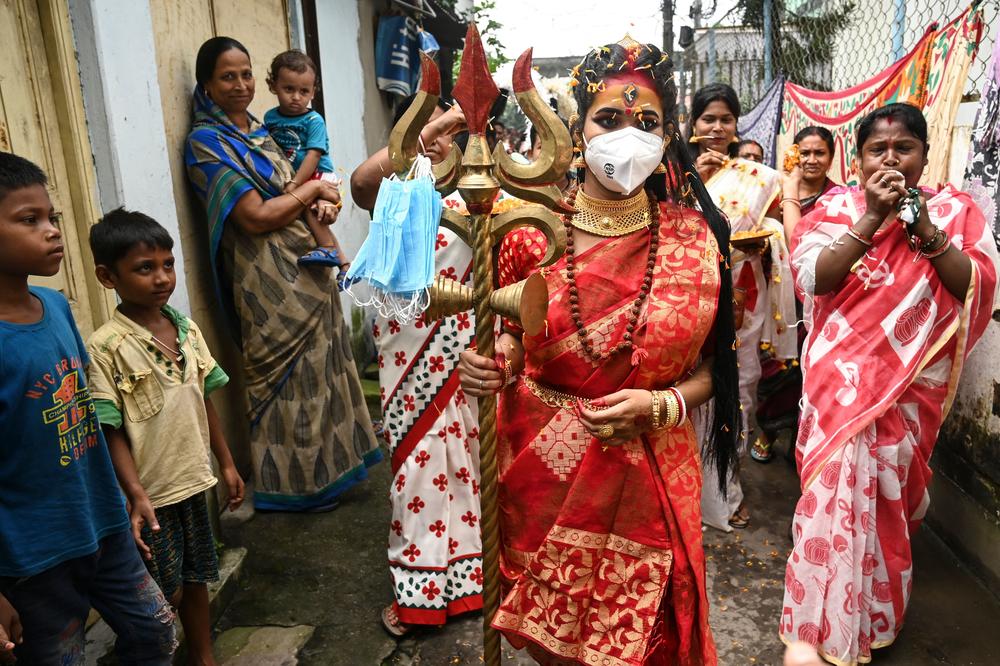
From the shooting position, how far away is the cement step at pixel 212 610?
2.54m

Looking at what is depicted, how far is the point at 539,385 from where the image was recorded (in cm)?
201

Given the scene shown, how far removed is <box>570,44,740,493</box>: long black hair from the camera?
6.07ft

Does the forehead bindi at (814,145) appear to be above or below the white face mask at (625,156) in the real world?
below

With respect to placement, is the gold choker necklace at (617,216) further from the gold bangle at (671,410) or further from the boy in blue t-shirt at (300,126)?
the boy in blue t-shirt at (300,126)

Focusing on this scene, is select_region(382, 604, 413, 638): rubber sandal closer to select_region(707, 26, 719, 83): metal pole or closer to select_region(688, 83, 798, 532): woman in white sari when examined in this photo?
select_region(688, 83, 798, 532): woman in white sari

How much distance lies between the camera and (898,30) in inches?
196

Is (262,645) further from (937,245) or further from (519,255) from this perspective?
(937,245)

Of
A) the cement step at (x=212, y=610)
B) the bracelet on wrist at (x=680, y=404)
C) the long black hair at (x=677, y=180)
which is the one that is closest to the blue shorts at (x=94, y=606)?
the cement step at (x=212, y=610)

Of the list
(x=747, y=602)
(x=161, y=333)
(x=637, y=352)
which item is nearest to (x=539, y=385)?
(x=637, y=352)

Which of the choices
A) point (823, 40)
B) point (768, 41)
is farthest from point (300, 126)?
point (823, 40)

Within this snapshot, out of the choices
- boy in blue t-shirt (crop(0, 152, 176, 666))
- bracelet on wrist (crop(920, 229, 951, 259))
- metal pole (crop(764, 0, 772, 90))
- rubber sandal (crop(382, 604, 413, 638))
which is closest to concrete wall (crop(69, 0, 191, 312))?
boy in blue t-shirt (crop(0, 152, 176, 666))

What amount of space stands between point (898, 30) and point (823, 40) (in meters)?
2.37

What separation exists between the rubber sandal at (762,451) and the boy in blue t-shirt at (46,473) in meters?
Answer: 3.82

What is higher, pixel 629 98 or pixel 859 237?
pixel 629 98
